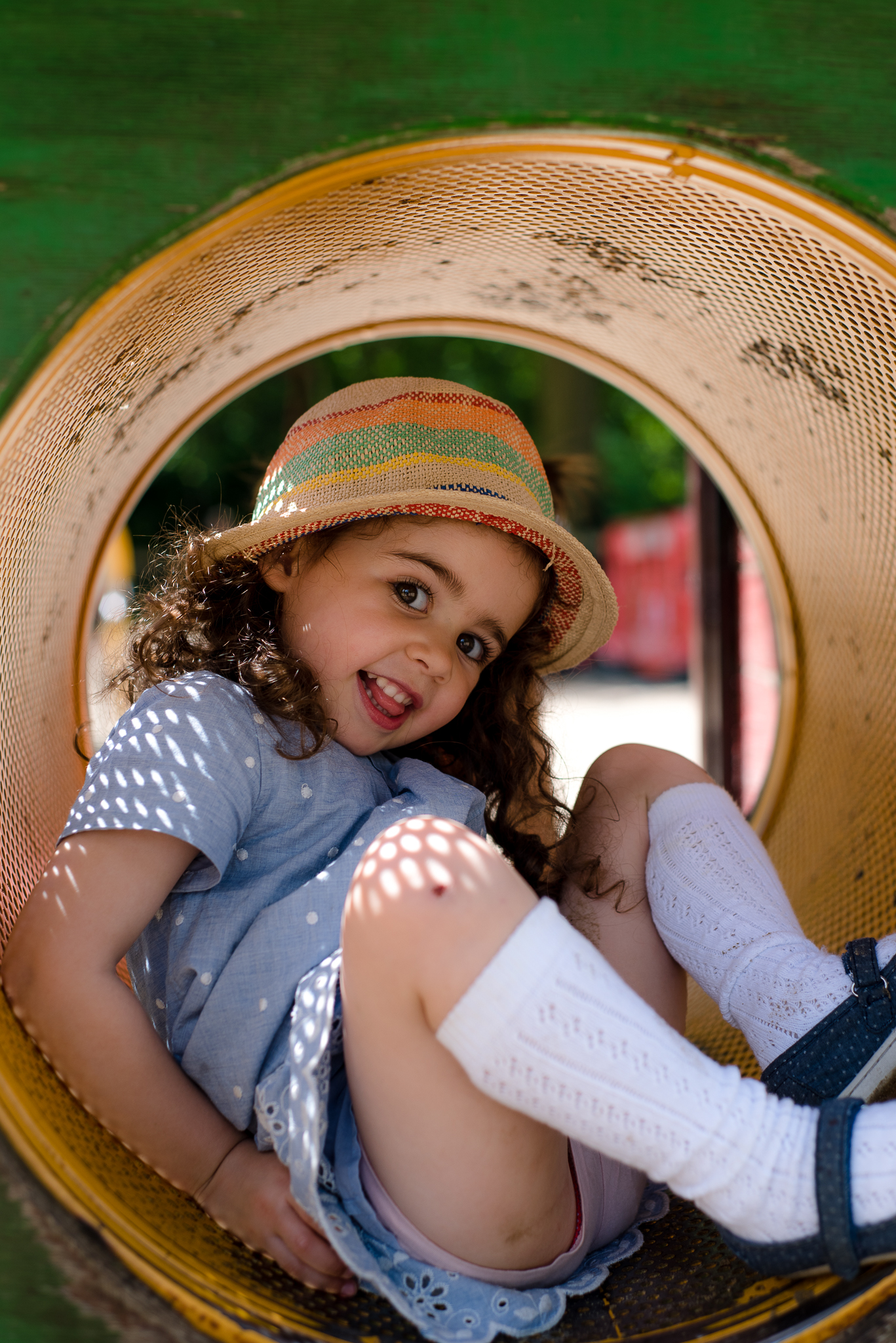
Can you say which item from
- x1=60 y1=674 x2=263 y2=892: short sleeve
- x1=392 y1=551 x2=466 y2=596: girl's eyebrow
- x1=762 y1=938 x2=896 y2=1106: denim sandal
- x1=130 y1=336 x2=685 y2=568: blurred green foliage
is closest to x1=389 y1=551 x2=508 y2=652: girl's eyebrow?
x1=392 y1=551 x2=466 y2=596: girl's eyebrow

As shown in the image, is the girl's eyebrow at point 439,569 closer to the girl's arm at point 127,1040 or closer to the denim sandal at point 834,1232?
the girl's arm at point 127,1040

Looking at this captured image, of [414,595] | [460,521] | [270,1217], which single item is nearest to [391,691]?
[414,595]

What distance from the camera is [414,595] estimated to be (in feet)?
4.55

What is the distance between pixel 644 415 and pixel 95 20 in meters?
17.4

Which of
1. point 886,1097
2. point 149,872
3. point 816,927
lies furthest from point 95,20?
point 816,927

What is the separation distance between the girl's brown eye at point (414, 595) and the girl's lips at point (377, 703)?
0.10 meters

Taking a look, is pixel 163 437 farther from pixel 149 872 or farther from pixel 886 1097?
pixel 886 1097

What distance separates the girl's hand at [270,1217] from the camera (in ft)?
3.47

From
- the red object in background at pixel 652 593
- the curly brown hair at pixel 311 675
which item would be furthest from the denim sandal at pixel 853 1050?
the red object in background at pixel 652 593

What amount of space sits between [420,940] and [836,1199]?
1.30ft

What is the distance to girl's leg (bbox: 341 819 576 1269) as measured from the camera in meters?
0.93

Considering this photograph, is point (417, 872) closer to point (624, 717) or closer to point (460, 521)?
point (460, 521)

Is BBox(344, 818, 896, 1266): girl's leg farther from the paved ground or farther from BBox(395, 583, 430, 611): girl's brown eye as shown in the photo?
the paved ground

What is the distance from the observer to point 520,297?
1781 mm
